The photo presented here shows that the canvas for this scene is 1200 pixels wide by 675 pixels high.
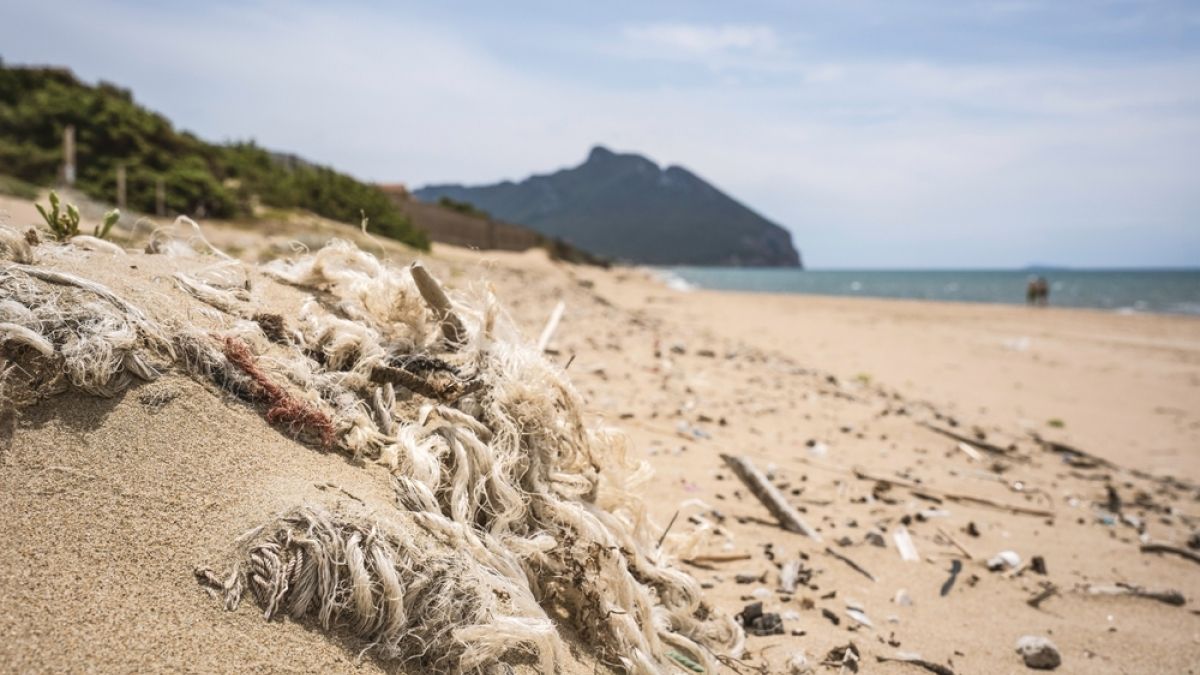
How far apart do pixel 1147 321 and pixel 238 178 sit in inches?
1146

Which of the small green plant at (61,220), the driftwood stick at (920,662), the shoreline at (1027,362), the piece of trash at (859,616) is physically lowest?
the driftwood stick at (920,662)

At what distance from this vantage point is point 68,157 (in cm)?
1606

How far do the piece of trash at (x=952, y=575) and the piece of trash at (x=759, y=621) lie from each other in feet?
3.39

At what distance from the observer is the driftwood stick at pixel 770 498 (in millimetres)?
3539

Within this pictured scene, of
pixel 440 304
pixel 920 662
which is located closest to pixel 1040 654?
pixel 920 662

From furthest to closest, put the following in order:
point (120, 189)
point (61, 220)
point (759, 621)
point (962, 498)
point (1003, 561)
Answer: point (120, 189) < point (962, 498) < point (1003, 561) < point (759, 621) < point (61, 220)

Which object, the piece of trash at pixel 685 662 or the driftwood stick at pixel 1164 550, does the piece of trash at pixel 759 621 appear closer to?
the piece of trash at pixel 685 662

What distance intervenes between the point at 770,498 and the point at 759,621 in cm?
108

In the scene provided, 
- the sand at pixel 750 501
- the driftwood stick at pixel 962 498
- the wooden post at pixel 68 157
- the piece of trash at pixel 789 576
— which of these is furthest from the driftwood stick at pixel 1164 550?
the wooden post at pixel 68 157

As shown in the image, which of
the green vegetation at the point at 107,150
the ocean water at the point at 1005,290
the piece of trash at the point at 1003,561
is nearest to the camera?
Answer: the piece of trash at the point at 1003,561

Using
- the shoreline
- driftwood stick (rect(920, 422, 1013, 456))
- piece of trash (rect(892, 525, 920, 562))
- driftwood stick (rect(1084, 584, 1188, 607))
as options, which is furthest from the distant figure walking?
piece of trash (rect(892, 525, 920, 562))

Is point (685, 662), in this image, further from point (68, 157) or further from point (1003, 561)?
point (68, 157)

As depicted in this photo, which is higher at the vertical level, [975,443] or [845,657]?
[975,443]

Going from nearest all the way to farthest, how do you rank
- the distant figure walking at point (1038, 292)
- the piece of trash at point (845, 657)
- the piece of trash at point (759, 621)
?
the piece of trash at point (845, 657)
the piece of trash at point (759, 621)
the distant figure walking at point (1038, 292)
